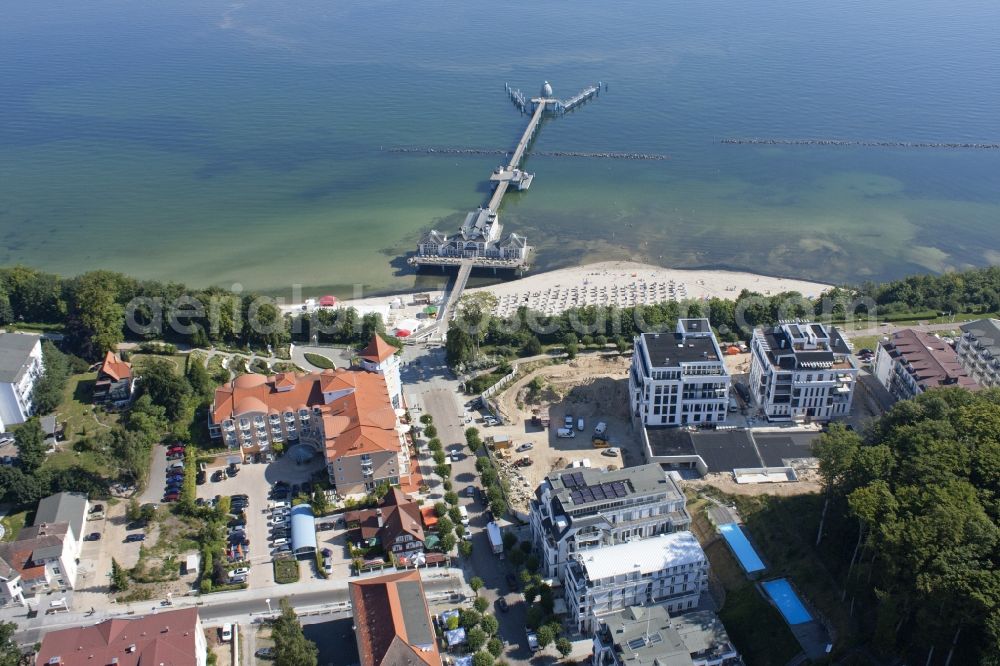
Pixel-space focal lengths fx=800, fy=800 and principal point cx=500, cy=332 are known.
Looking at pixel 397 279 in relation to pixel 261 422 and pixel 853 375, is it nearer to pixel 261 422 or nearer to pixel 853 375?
pixel 261 422

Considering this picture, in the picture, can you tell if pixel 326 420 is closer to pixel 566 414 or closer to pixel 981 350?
pixel 566 414

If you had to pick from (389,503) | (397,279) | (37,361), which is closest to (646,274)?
(397,279)

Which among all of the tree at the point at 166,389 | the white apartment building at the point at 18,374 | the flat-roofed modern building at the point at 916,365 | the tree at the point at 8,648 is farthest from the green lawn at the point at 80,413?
the flat-roofed modern building at the point at 916,365

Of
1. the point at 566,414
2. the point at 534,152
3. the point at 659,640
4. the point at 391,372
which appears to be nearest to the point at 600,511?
the point at 659,640

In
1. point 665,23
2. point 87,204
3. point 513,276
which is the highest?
point 665,23

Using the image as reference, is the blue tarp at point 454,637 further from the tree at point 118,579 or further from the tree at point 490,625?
the tree at point 118,579

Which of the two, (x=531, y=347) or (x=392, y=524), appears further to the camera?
(x=531, y=347)
